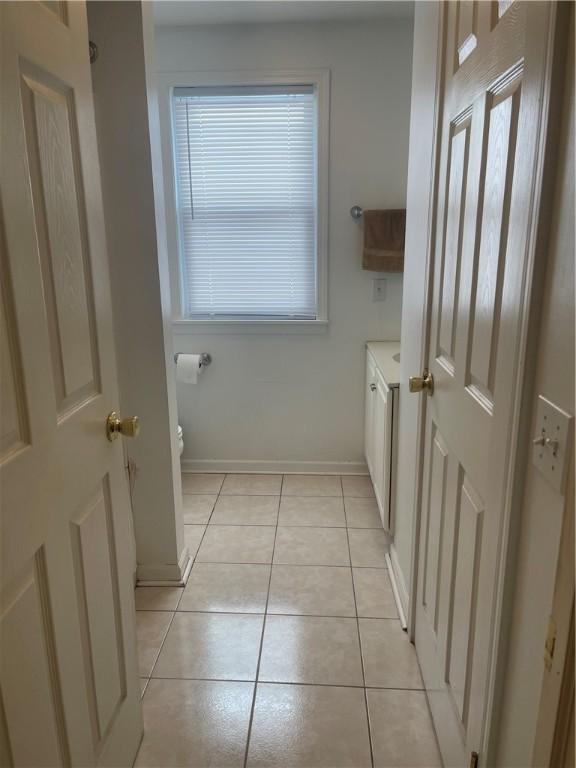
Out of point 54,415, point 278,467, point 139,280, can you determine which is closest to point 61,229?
point 54,415

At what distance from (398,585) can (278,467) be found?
4.44ft

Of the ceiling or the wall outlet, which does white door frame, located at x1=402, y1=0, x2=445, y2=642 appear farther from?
the wall outlet

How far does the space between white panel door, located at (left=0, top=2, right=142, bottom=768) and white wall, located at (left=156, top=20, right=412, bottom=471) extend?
6.49 ft

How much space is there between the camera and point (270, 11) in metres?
2.69

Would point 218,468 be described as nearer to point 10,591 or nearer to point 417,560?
point 417,560

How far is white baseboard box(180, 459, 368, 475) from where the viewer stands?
3402mm

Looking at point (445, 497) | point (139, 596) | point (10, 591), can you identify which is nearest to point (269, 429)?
point (139, 596)

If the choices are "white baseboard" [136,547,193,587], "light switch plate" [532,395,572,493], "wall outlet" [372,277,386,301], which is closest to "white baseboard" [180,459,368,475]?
"wall outlet" [372,277,386,301]

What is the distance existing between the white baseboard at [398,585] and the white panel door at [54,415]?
1.12m

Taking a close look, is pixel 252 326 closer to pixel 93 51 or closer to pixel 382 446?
pixel 382 446

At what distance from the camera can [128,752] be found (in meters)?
1.46

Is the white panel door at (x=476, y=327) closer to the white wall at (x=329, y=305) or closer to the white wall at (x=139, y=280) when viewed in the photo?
the white wall at (x=139, y=280)

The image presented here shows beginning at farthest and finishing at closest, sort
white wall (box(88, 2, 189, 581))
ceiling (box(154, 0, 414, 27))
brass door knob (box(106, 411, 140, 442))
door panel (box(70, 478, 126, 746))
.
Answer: ceiling (box(154, 0, 414, 27))
white wall (box(88, 2, 189, 581))
brass door knob (box(106, 411, 140, 442))
door panel (box(70, 478, 126, 746))

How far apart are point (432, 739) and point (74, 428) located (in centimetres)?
137
